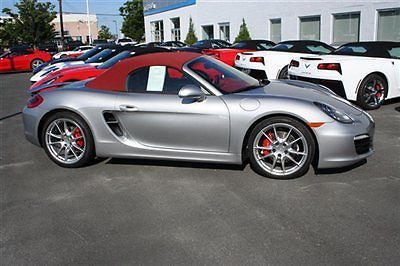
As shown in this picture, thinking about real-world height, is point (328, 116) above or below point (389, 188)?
above

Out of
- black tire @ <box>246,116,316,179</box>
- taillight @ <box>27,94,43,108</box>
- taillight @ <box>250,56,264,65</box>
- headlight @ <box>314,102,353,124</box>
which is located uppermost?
taillight @ <box>250,56,264,65</box>

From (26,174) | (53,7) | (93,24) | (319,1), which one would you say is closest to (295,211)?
(26,174)

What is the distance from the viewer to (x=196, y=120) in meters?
4.39

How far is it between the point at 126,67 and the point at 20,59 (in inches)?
751

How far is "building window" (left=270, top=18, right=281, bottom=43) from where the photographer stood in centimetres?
2283

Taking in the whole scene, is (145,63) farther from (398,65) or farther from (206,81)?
(398,65)

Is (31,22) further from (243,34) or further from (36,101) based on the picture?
(36,101)

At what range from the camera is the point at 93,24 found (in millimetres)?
115625

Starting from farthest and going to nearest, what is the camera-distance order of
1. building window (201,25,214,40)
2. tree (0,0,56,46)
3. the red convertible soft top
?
tree (0,0,56,46), building window (201,25,214,40), the red convertible soft top

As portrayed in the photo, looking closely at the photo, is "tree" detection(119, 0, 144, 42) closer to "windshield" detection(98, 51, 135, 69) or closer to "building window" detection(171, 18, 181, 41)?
"building window" detection(171, 18, 181, 41)

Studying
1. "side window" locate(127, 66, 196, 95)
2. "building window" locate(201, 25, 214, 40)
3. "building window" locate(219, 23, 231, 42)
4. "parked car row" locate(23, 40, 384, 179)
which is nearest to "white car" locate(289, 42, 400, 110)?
"parked car row" locate(23, 40, 384, 179)

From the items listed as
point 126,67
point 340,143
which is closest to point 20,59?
point 126,67

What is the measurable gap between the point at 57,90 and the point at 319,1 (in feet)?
56.8

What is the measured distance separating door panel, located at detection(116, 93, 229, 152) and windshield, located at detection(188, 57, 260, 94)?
0.99ft
